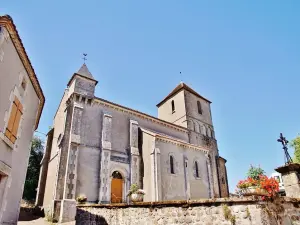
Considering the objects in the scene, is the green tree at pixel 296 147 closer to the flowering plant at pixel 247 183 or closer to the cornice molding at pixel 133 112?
the cornice molding at pixel 133 112

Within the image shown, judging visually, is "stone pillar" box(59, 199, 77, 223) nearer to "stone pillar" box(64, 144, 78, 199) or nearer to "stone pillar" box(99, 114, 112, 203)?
"stone pillar" box(64, 144, 78, 199)

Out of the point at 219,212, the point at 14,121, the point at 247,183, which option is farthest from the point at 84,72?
the point at 219,212

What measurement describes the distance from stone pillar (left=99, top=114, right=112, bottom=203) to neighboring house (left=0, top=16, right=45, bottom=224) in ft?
29.9

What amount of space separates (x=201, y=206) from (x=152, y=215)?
214cm

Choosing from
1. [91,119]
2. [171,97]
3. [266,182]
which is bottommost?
[266,182]

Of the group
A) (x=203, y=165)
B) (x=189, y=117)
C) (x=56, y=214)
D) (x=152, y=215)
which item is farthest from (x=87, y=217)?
(x=189, y=117)

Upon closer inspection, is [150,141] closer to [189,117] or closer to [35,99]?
[189,117]

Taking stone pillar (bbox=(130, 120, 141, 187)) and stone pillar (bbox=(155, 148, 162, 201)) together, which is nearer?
stone pillar (bbox=(155, 148, 162, 201))

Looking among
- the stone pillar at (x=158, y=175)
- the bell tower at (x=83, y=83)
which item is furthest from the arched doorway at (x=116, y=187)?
the bell tower at (x=83, y=83)

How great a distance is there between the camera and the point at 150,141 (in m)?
21.2

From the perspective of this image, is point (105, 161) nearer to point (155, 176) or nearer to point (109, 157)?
point (109, 157)

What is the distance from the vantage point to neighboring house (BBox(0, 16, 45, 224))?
7.34m

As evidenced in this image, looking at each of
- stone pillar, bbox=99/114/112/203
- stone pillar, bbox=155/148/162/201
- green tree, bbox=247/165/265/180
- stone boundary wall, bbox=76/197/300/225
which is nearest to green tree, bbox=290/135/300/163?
green tree, bbox=247/165/265/180

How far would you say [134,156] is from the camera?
21172 millimetres
